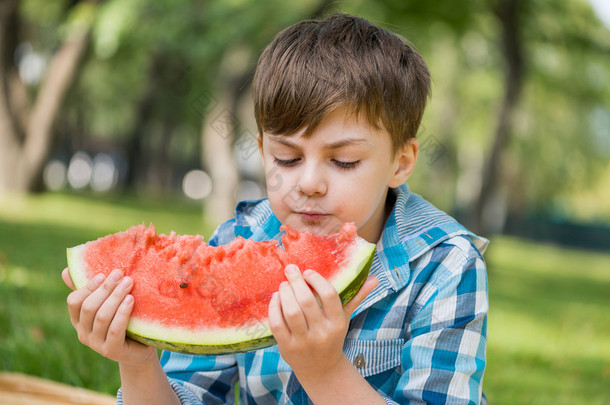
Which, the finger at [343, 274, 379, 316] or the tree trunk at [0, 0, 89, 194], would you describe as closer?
the finger at [343, 274, 379, 316]

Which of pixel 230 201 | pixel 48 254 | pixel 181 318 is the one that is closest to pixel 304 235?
pixel 181 318

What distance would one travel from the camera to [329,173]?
1.65m

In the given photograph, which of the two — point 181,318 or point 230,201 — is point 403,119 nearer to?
point 181,318

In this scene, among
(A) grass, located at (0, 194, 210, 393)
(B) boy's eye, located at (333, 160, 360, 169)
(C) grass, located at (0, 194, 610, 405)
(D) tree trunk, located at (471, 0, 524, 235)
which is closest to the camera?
(B) boy's eye, located at (333, 160, 360, 169)

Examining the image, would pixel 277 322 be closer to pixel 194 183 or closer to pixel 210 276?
pixel 210 276

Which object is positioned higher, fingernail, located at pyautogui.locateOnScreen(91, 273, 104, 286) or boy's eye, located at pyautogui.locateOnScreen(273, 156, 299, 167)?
boy's eye, located at pyautogui.locateOnScreen(273, 156, 299, 167)

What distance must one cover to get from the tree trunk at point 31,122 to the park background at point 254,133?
0.09 feet

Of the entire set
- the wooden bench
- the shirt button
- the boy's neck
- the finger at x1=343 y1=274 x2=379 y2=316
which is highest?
the boy's neck

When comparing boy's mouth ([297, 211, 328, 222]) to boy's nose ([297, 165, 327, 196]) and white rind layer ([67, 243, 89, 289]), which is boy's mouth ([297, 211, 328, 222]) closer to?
boy's nose ([297, 165, 327, 196])

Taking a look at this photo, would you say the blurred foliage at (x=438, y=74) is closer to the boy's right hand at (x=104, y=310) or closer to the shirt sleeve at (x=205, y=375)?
the shirt sleeve at (x=205, y=375)

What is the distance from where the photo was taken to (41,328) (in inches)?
140

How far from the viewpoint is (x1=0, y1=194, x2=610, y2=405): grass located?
3.12 m

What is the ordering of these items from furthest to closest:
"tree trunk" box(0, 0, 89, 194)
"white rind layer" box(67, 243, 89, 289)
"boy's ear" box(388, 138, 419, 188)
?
"tree trunk" box(0, 0, 89, 194) → "boy's ear" box(388, 138, 419, 188) → "white rind layer" box(67, 243, 89, 289)

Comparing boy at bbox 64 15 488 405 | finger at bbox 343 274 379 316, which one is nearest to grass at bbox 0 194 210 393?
boy at bbox 64 15 488 405
